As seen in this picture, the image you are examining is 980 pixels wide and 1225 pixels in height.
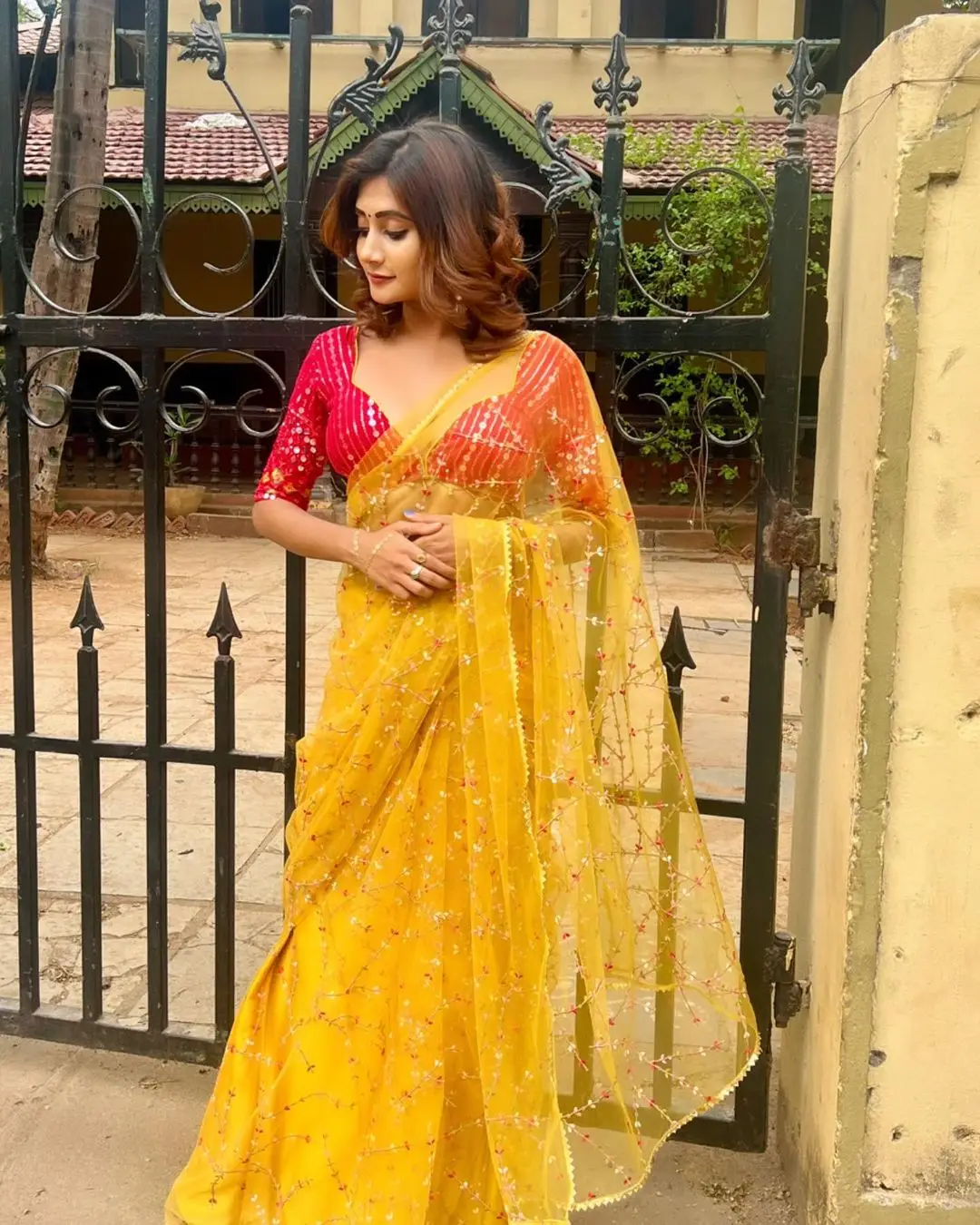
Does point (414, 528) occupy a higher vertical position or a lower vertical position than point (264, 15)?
lower

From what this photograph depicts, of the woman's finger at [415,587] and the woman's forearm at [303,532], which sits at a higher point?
the woman's forearm at [303,532]

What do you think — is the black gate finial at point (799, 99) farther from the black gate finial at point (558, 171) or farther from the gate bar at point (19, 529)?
the gate bar at point (19, 529)

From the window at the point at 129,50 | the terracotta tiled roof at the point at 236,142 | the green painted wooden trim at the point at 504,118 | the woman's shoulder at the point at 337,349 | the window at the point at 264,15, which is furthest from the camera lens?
the window at the point at 264,15

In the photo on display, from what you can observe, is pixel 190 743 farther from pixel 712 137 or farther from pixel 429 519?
pixel 712 137

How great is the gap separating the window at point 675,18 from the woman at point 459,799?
13.1 metres

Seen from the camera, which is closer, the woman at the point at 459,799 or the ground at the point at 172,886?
the woman at the point at 459,799

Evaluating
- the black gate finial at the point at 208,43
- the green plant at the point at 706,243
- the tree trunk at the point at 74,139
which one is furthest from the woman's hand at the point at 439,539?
the tree trunk at the point at 74,139

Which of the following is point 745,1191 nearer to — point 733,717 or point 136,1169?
point 136,1169

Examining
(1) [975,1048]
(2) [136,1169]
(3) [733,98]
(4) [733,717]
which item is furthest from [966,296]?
(3) [733,98]

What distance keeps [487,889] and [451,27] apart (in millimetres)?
1372

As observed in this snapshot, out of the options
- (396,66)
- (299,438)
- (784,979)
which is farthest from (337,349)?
(396,66)

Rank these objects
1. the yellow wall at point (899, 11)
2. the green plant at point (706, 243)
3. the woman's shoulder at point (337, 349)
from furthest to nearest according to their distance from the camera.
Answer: the yellow wall at point (899, 11)
the green plant at point (706, 243)
the woman's shoulder at point (337, 349)

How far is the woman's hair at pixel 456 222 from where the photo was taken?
1609 millimetres

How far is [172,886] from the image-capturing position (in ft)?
10.9
